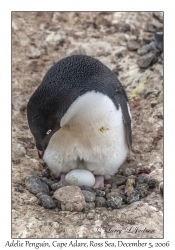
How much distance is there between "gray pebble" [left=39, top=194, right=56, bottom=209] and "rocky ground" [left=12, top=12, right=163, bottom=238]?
0.03 meters

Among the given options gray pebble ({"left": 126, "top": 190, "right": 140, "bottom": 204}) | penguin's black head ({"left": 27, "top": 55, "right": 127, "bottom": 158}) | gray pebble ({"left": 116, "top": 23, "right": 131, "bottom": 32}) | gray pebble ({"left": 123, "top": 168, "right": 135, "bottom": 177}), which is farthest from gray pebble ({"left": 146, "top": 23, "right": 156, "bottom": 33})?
gray pebble ({"left": 126, "top": 190, "right": 140, "bottom": 204})

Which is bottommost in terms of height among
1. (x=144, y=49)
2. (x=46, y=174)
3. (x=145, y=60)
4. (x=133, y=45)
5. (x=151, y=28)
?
(x=46, y=174)

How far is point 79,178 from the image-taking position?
3988 mm

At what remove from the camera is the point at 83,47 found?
20.7 ft

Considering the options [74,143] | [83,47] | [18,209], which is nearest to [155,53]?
[83,47]

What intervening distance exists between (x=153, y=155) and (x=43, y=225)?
1570mm

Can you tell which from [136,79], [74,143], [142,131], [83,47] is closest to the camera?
[74,143]

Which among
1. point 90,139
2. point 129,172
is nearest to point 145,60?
point 129,172

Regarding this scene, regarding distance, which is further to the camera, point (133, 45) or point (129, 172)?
point (133, 45)

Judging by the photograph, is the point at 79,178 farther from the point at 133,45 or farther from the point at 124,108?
the point at 133,45

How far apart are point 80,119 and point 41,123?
49 centimetres

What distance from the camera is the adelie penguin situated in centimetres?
349

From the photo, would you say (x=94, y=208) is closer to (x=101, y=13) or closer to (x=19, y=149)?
(x=19, y=149)

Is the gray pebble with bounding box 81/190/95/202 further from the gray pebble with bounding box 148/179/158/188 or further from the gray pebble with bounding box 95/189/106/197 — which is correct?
the gray pebble with bounding box 148/179/158/188
